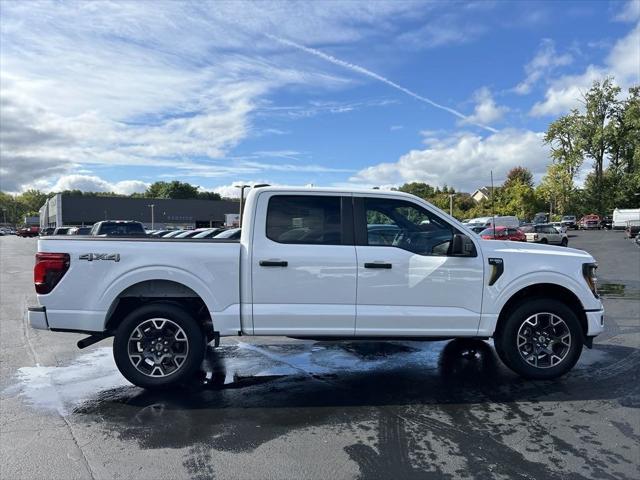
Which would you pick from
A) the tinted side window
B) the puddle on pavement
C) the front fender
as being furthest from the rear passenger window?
the front fender

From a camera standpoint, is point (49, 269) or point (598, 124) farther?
point (598, 124)

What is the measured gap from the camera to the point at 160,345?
16.1 feet

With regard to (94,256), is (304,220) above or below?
above

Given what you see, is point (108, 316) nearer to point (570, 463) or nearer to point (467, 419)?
point (467, 419)

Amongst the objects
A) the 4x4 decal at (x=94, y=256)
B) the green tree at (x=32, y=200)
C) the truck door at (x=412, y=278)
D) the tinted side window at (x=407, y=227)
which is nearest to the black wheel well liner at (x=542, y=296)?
the truck door at (x=412, y=278)

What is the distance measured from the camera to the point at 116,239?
4941 mm

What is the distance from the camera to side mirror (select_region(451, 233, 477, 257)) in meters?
4.85

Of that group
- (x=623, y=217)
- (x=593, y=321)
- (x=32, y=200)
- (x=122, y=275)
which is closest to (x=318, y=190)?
(x=122, y=275)

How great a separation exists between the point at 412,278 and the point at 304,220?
1233 millimetres

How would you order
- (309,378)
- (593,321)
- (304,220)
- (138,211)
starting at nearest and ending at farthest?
(304,220)
(593,321)
(309,378)
(138,211)

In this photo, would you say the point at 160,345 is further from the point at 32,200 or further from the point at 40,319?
the point at 32,200

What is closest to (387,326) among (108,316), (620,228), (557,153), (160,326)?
(160,326)

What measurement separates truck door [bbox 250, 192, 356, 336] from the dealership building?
69.3 meters

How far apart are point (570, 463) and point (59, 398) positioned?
14.7ft
